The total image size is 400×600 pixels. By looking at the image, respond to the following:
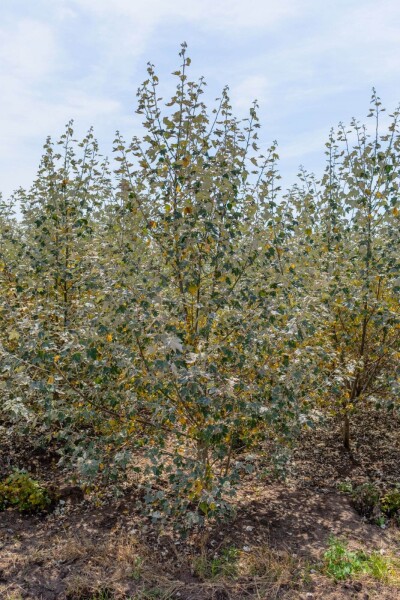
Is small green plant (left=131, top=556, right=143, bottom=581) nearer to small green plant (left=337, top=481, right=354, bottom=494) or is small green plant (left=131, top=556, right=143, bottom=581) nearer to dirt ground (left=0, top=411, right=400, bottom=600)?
dirt ground (left=0, top=411, right=400, bottom=600)

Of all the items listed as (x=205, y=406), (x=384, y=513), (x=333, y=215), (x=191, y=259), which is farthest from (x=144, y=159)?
(x=384, y=513)

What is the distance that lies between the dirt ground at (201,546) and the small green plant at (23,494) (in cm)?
11

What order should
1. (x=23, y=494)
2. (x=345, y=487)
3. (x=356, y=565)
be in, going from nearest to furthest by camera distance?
(x=356, y=565) → (x=23, y=494) → (x=345, y=487)

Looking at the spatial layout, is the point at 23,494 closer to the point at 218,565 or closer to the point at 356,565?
the point at 218,565

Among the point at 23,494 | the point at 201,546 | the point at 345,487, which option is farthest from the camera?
the point at 345,487

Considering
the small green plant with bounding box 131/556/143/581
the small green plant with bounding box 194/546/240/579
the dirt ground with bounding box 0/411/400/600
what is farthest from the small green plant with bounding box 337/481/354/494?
the small green plant with bounding box 131/556/143/581

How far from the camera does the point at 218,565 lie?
3.90m

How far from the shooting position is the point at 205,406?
366 centimetres

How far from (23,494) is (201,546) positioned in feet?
6.22

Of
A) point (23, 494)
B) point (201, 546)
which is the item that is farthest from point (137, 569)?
point (23, 494)

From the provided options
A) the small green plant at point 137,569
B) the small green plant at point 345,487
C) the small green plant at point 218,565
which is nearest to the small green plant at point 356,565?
the small green plant at point 218,565

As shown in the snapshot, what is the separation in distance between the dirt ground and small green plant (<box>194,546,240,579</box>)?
10mm

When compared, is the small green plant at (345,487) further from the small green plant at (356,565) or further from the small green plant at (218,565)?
the small green plant at (218,565)

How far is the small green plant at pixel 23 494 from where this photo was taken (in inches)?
190
